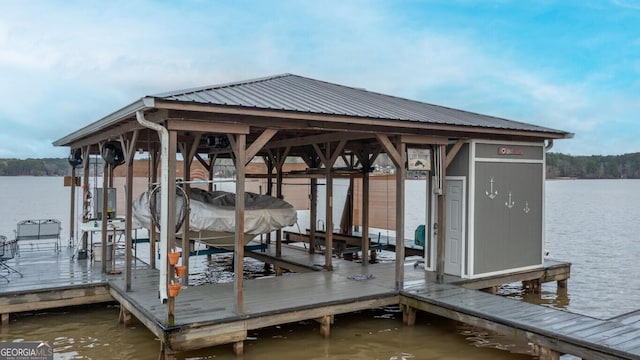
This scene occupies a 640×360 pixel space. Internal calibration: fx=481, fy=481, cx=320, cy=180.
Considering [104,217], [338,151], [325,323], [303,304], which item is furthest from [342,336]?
[104,217]

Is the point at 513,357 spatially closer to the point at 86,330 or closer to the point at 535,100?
the point at 86,330

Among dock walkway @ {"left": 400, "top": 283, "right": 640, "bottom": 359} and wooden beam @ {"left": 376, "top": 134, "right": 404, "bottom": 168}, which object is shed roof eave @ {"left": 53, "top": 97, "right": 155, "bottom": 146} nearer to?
wooden beam @ {"left": 376, "top": 134, "right": 404, "bottom": 168}

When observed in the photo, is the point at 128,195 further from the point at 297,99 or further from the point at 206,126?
the point at 297,99

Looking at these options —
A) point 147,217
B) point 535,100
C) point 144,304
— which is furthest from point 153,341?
point 535,100

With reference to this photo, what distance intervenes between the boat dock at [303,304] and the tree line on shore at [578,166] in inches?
1395

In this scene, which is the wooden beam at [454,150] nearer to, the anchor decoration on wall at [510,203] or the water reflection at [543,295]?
the anchor decoration on wall at [510,203]

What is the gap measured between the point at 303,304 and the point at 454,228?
3355 millimetres

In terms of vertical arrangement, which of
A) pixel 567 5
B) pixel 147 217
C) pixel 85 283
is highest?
pixel 567 5

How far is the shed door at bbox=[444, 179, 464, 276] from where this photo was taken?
8141mm

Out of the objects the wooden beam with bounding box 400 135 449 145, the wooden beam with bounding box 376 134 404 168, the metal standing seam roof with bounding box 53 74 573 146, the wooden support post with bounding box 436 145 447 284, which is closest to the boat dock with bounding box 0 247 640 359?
the wooden support post with bounding box 436 145 447 284

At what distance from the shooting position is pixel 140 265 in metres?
9.16

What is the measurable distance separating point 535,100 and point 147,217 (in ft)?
143

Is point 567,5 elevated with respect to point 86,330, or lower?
elevated

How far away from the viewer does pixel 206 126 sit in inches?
220
